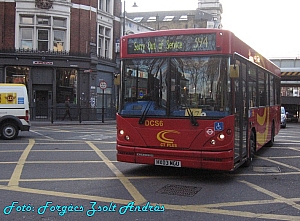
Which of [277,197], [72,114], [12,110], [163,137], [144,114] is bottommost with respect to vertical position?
[277,197]

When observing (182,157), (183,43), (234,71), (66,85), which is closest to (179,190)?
(182,157)

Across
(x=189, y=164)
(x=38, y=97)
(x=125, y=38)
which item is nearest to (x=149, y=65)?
(x=125, y=38)

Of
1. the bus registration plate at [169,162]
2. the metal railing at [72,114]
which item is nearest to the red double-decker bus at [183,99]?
the bus registration plate at [169,162]

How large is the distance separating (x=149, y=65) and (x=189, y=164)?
2.29m

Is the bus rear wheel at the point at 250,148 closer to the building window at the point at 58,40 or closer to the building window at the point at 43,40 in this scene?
the building window at the point at 58,40

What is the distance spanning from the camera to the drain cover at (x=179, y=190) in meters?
6.96

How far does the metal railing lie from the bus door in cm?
1875

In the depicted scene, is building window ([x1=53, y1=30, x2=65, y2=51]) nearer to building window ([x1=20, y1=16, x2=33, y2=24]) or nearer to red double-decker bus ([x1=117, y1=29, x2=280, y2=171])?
building window ([x1=20, y1=16, x2=33, y2=24])

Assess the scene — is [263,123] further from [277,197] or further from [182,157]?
[277,197]

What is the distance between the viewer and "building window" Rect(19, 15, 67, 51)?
28.5m

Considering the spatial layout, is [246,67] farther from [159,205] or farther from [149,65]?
[159,205]

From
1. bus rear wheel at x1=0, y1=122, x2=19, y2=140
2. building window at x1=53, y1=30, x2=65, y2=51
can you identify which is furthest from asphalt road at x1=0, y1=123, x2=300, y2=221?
building window at x1=53, y1=30, x2=65, y2=51

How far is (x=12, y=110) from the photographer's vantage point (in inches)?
616

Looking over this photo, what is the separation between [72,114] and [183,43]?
22037mm
